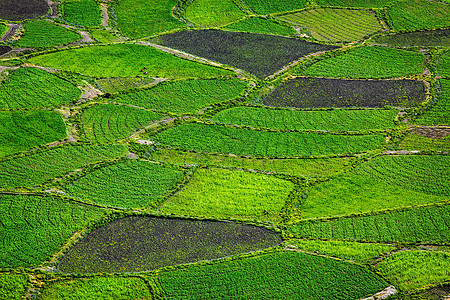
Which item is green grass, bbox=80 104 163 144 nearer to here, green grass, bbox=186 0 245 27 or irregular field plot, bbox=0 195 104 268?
irregular field plot, bbox=0 195 104 268

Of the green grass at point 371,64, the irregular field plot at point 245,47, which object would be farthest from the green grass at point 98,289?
the green grass at point 371,64

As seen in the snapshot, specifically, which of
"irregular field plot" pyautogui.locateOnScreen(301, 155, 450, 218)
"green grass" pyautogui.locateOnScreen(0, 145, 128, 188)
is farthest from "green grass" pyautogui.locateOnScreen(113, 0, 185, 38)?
"irregular field plot" pyautogui.locateOnScreen(301, 155, 450, 218)

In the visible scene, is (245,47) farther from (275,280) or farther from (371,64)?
(275,280)

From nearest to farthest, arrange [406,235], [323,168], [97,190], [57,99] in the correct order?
[406,235], [97,190], [323,168], [57,99]

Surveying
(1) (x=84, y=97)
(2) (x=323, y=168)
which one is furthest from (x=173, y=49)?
(2) (x=323, y=168)

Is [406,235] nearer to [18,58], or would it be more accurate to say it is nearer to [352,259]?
[352,259]

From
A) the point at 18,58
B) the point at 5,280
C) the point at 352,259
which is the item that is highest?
the point at 18,58

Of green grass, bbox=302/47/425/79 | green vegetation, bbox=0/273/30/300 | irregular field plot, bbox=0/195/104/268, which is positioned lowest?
green vegetation, bbox=0/273/30/300
